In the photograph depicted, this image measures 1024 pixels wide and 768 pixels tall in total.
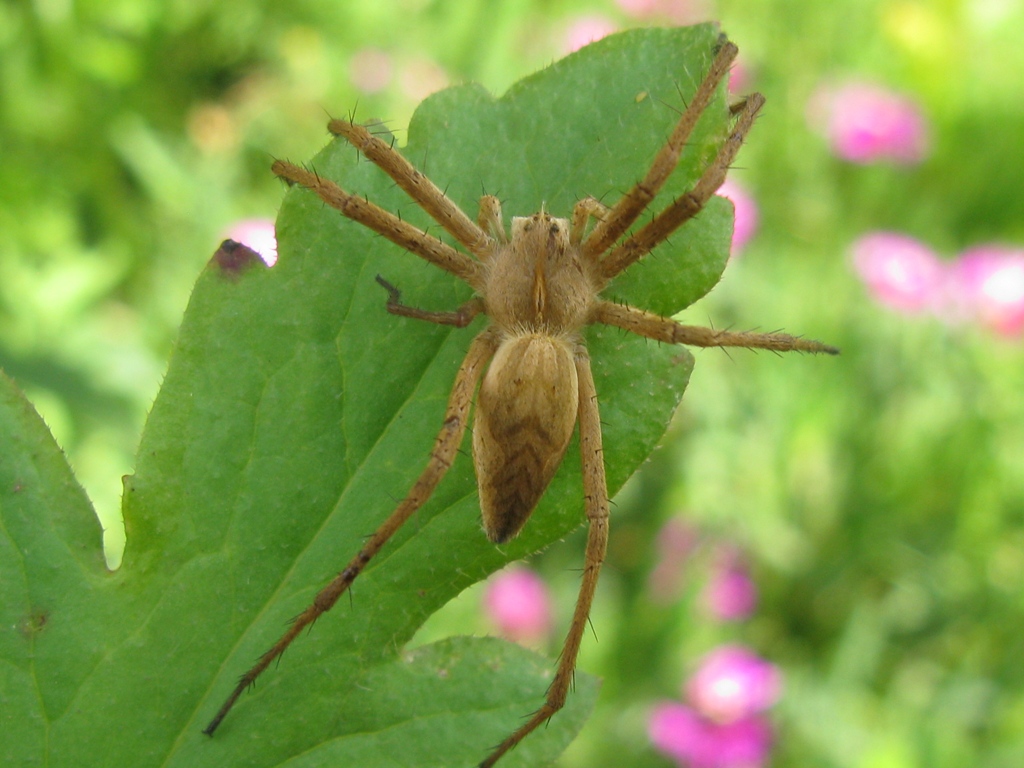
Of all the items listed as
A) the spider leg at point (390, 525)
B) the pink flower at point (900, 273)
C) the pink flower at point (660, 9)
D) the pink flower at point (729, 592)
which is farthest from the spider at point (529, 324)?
the pink flower at point (660, 9)

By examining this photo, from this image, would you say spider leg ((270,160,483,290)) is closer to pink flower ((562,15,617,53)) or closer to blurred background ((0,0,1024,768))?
blurred background ((0,0,1024,768))

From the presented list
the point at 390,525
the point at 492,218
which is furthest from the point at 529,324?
the point at 390,525

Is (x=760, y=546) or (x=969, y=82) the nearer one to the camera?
(x=760, y=546)

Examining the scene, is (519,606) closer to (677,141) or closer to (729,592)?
(729,592)

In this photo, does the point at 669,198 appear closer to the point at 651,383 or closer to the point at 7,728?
the point at 651,383

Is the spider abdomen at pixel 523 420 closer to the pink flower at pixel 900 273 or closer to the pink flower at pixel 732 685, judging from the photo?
the pink flower at pixel 732 685

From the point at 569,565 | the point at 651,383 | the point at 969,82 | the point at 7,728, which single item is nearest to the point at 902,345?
the point at 569,565
